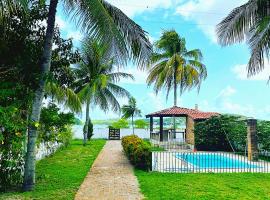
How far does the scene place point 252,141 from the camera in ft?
56.2

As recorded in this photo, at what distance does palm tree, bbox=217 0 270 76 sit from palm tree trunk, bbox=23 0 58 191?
21.1ft

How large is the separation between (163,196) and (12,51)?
5.41 m

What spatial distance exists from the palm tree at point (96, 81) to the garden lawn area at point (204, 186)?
9.68m

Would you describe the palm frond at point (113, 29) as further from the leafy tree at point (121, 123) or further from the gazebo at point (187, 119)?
the leafy tree at point (121, 123)

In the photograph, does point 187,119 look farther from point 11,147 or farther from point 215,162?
point 11,147

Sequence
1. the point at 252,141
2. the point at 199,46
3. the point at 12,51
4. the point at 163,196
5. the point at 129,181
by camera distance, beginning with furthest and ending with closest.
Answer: the point at 199,46 < the point at 252,141 < the point at 129,181 < the point at 12,51 < the point at 163,196

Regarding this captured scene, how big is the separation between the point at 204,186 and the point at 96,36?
5199 mm

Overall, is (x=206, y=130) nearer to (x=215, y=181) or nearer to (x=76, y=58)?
(x=215, y=181)

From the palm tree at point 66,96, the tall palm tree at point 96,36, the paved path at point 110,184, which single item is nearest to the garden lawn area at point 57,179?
the paved path at point 110,184

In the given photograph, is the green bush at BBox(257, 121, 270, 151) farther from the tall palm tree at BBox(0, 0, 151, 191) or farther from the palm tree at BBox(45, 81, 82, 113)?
the tall palm tree at BBox(0, 0, 151, 191)

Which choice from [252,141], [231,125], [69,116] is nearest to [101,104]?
[231,125]

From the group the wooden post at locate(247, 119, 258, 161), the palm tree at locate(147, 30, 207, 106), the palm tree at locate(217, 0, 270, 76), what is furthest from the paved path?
the palm tree at locate(147, 30, 207, 106)

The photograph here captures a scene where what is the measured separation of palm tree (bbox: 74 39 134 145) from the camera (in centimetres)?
2156

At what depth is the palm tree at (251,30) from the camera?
38.0ft
